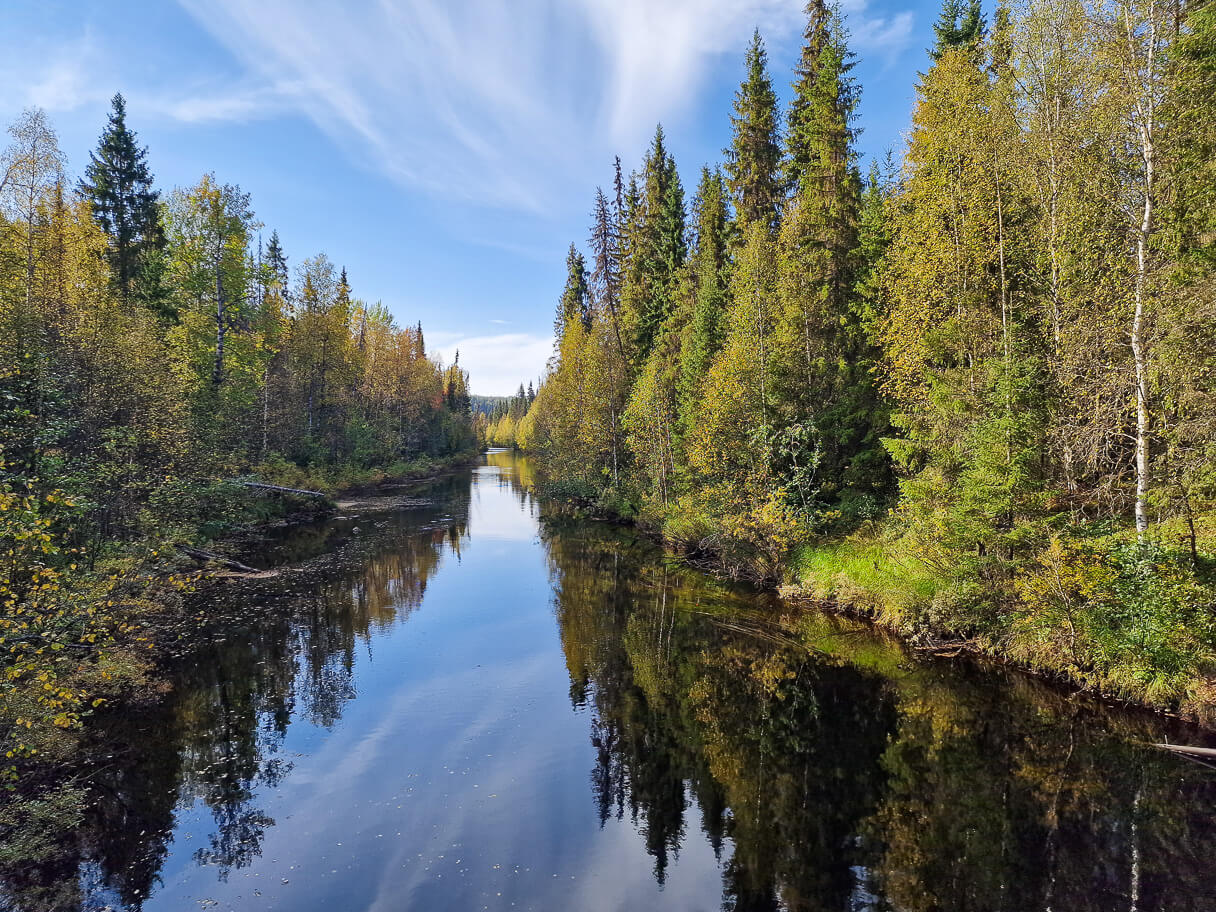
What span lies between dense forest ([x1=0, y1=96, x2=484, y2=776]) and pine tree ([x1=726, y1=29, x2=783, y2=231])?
27496 mm

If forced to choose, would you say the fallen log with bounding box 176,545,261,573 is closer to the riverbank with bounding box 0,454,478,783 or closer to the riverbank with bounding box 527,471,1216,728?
the riverbank with bounding box 0,454,478,783

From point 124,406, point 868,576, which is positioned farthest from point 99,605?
point 868,576

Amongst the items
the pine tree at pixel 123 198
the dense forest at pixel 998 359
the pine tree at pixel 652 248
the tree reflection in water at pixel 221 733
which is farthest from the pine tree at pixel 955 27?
the pine tree at pixel 123 198

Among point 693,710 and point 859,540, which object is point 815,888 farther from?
point 859,540

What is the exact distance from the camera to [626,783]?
10055 mm

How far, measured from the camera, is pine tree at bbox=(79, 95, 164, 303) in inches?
1340

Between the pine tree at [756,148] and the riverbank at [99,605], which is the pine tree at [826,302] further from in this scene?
the riverbank at [99,605]

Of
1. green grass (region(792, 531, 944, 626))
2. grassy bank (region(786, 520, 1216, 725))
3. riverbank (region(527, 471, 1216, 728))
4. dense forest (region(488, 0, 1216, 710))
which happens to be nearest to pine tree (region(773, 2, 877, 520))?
dense forest (region(488, 0, 1216, 710))

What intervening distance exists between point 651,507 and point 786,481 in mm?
10699

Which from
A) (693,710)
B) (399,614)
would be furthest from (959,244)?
(399,614)

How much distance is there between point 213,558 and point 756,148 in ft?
102

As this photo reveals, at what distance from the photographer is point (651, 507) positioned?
3130 cm

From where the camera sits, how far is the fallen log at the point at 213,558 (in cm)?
1962

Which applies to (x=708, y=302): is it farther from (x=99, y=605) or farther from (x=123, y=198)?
(x=123, y=198)
